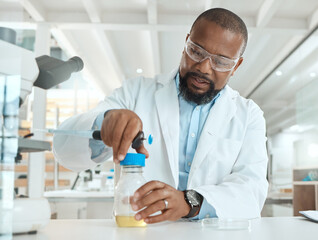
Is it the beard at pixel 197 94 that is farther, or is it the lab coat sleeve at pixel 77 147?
the beard at pixel 197 94

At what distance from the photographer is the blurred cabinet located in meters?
3.54

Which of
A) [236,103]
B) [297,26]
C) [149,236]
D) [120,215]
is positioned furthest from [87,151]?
[297,26]

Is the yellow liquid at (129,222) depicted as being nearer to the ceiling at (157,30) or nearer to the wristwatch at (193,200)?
the wristwatch at (193,200)

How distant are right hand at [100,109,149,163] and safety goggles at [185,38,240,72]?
0.55 meters

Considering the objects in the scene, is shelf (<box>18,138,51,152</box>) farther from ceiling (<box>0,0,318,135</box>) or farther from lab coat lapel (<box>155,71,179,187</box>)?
lab coat lapel (<box>155,71,179,187</box>)

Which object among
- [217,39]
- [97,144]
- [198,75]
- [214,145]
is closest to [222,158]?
[214,145]

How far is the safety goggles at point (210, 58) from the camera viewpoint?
1.18m

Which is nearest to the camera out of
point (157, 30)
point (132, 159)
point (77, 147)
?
point (132, 159)

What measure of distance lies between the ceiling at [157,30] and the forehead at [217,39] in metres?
0.28

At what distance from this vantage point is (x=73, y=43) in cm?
95

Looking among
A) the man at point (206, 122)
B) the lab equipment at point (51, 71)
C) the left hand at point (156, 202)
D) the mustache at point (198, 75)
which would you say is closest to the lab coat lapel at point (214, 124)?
the man at point (206, 122)

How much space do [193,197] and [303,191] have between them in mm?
3161

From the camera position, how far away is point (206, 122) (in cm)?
124

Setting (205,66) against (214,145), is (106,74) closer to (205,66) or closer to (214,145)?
(205,66)
